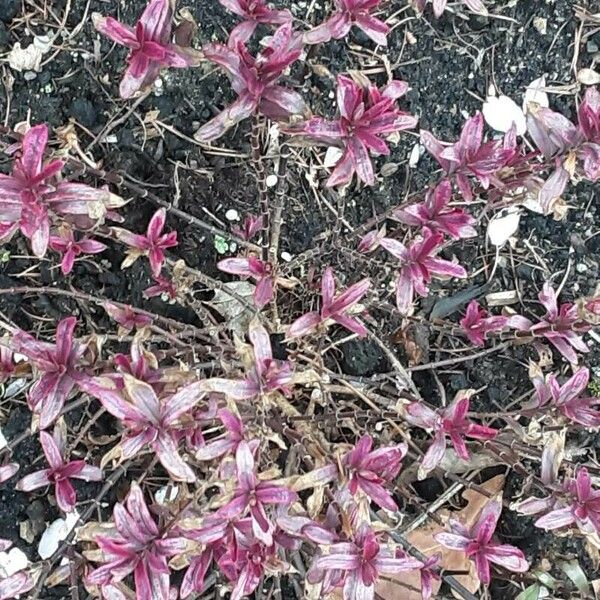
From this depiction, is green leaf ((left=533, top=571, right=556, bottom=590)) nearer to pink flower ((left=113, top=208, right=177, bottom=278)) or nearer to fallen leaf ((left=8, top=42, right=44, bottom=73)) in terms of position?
pink flower ((left=113, top=208, right=177, bottom=278))

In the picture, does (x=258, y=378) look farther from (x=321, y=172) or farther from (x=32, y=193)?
(x=321, y=172)

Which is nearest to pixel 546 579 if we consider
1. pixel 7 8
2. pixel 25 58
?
pixel 25 58

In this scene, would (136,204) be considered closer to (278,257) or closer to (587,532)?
(278,257)

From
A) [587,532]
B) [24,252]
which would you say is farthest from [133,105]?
[587,532]

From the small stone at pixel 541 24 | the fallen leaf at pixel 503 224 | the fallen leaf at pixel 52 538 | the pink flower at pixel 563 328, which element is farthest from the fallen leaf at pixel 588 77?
the fallen leaf at pixel 52 538

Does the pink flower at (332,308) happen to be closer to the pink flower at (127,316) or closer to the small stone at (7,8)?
the pink flower at (127,316)

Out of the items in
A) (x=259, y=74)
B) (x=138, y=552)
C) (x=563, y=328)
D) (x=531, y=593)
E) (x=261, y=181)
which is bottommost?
(x=531, y=593)
